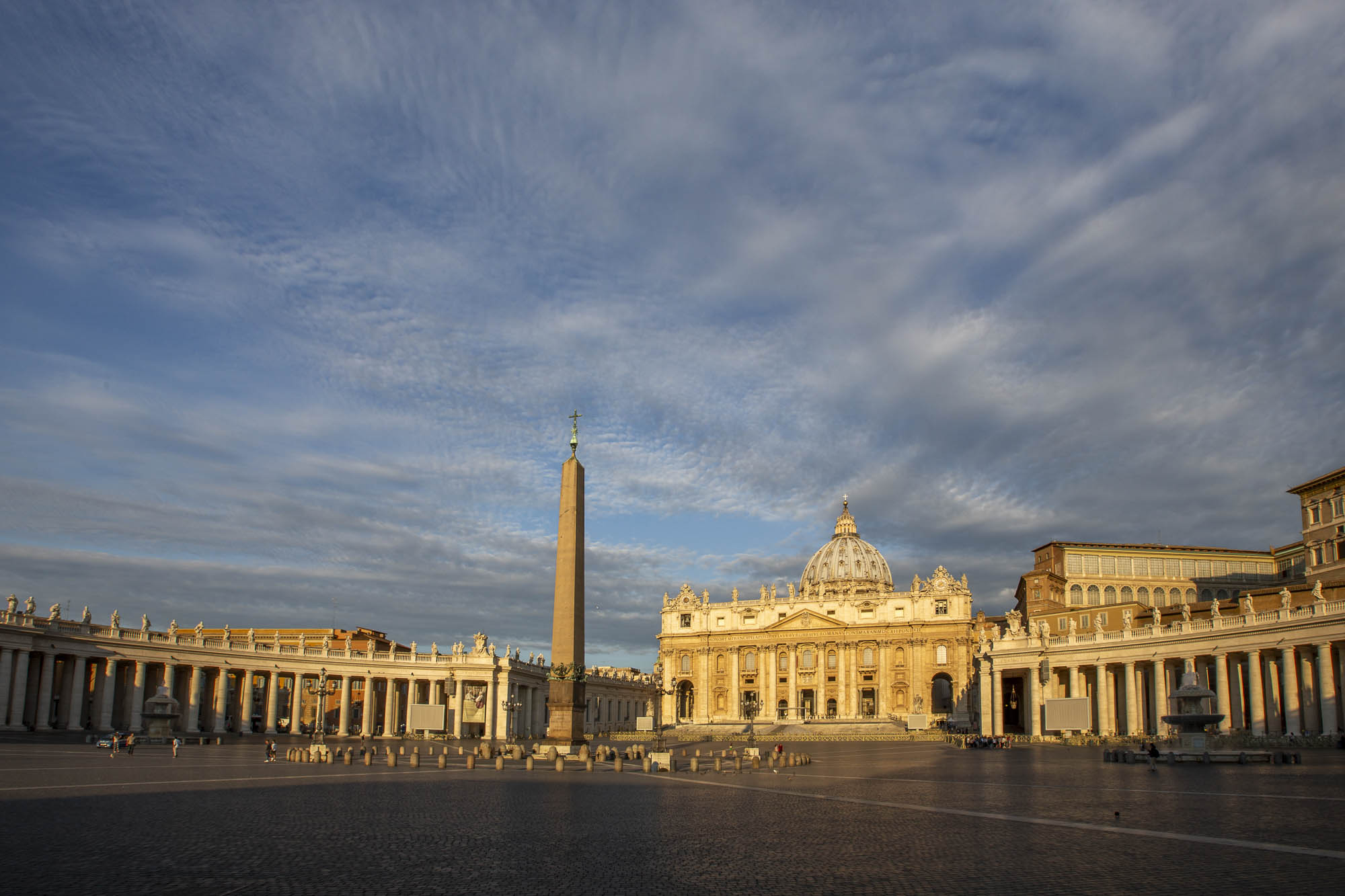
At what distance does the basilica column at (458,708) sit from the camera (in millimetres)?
71625

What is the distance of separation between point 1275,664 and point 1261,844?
45.0 meters

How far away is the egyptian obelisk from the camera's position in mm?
31031

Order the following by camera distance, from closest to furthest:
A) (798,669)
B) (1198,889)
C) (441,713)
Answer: (1198,889)
(441,713)
(798,669)

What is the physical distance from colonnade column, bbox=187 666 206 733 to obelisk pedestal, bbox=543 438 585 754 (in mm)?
35776

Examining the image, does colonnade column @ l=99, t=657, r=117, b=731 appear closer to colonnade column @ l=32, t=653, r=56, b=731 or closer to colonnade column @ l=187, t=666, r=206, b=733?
→ colonnade column @ l=32, t=653, r=56, b=731

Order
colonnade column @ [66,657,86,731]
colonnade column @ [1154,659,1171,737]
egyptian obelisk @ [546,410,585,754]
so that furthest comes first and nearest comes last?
colonnade column @ [66,657,86,731]
colonnade column @ [1154,659,1171,737]
egyptian obelisk @ [546,410,585,754]

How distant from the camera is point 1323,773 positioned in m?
25.9

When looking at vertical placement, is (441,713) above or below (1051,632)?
below

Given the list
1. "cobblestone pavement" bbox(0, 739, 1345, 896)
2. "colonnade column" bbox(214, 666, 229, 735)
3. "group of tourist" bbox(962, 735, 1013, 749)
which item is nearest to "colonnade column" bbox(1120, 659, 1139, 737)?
"group of tourist" bbox(962, 735, 1013, 749)

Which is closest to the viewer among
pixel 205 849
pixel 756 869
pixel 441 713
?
pixel 756 869

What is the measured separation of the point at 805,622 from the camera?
104m

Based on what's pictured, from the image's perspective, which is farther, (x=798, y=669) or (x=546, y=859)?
(x=798, y=669)

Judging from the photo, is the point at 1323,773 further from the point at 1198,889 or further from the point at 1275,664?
the point at 1275,664

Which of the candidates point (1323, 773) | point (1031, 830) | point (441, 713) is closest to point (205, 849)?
point (1031, 830)
